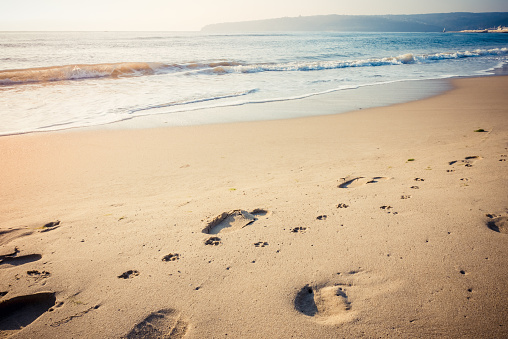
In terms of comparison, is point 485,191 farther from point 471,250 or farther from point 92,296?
point 92,296

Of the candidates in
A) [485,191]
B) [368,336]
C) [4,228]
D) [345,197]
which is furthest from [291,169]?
[4,228]

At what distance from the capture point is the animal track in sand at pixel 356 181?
314 cm

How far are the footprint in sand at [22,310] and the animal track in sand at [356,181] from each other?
2.75 m

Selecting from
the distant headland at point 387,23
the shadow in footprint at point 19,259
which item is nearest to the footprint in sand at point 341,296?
the shadow in footprint at point 19,259

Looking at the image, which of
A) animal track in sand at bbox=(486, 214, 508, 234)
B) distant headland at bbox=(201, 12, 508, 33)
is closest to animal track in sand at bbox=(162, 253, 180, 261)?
animal track in sand at bbox=(486, 214, 508, 234)

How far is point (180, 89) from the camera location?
1031cm

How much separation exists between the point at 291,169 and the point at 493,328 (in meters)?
2.62

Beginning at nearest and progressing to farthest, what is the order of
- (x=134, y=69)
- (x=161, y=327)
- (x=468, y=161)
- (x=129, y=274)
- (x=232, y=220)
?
(x=161, y=327)
(x=129, y=274)
(x=232, y=220)
(x=468, y=161)
(x=134, y=69)

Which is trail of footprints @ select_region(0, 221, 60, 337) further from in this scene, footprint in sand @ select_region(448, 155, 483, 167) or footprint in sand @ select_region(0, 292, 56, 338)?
footprint in sand @ select_region(448, 155, 483, 167)

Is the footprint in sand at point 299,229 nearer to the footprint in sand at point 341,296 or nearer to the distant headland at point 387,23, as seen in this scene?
the footprint in sand at point 341,296

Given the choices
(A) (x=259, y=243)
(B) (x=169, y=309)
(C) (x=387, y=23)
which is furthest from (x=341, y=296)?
(C) (x=387, y=23)

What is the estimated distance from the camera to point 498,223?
7.16ft

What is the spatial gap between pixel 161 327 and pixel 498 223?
8.42 feet

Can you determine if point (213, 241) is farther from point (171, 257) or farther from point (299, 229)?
point (299, 229)
